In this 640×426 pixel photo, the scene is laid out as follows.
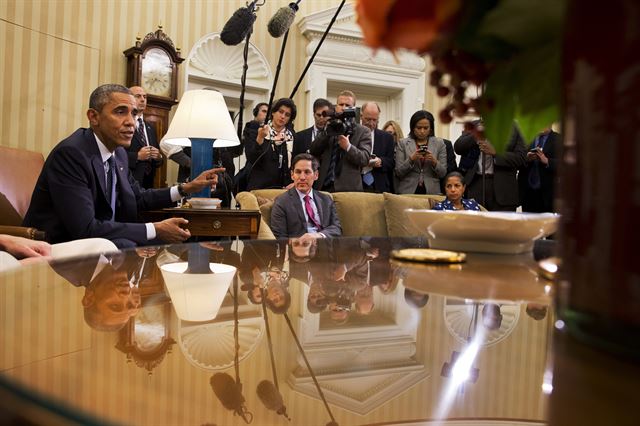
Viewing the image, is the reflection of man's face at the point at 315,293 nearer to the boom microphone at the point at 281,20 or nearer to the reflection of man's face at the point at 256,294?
the reflection of man's face at the point at 256,294

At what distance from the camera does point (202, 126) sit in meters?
2.76

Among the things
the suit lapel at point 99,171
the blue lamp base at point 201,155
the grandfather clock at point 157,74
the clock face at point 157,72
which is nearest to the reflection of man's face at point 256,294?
the suit lapel at point 99,171

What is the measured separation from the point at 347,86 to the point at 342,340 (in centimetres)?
628

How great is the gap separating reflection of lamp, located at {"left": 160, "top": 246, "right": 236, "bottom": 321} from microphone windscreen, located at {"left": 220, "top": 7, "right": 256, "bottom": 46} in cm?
215

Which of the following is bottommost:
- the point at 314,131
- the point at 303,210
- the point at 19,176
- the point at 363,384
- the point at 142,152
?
the point at 363,384

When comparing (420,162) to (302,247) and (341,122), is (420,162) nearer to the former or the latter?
(341,122)

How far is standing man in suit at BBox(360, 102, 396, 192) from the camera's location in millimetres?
4047

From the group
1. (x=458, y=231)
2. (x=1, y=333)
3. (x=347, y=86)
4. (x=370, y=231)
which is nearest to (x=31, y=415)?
(x=1, y=333)

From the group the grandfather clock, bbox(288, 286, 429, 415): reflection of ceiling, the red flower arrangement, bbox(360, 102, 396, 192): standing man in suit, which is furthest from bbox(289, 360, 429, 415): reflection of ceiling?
the grandfather clock

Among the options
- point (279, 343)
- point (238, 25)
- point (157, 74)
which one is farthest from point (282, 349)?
point (157, 74)

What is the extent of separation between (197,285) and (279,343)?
0.27 meters

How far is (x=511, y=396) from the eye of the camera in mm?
354

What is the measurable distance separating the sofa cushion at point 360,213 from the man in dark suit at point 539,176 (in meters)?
1.11

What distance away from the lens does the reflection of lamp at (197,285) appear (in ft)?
1.81
